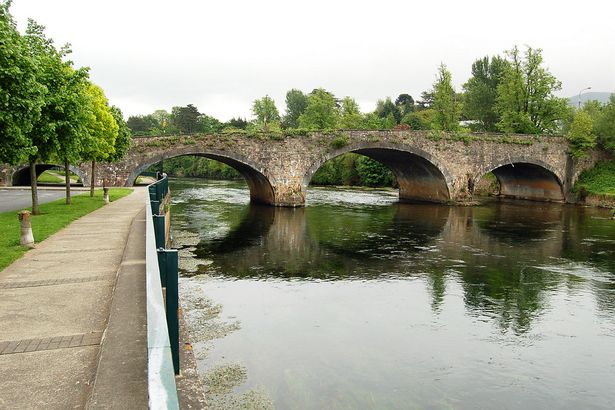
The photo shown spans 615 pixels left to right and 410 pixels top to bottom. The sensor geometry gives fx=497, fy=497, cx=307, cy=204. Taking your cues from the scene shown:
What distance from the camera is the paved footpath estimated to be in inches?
207

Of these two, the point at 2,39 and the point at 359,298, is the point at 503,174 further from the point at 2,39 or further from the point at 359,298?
the point at 2,39

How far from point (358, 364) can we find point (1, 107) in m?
11.4

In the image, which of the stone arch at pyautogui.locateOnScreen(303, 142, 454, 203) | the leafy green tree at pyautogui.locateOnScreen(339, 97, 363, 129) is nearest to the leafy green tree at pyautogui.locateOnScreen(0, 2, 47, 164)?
the stone arch at pyautogui.locateOnScreen(303, 142, 454, 203)

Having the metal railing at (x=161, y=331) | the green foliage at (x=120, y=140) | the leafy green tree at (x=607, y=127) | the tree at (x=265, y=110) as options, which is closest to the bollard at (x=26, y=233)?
the metal railing at (x=161, y=331)

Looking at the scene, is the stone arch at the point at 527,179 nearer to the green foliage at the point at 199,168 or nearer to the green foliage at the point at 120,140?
the green foliage at the point at 120,140

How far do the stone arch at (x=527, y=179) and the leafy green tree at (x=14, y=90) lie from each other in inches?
1596

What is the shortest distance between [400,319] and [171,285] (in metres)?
8.13

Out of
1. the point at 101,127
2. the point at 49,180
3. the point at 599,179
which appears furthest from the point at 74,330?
the point at 49,180

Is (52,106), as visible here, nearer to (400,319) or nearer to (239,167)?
(400,319)

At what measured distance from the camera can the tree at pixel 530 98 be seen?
2183 inches

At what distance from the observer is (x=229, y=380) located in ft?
31.3

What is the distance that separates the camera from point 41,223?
1838 cm

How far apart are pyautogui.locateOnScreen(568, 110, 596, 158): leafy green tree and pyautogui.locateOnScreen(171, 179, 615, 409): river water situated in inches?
1042

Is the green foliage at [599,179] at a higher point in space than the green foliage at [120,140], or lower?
lower
